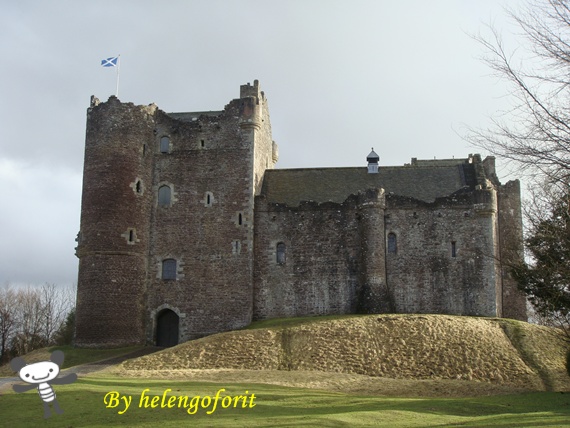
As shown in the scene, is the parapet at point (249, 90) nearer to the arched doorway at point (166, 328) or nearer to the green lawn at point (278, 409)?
the arched doorway at point (166, 328)

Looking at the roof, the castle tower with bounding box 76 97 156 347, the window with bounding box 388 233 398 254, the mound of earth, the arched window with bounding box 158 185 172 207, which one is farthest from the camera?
the roof

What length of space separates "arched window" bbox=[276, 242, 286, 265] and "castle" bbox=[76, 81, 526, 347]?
0.19ft

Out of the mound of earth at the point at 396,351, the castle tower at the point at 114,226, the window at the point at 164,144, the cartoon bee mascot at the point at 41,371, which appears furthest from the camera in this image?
the window at the point at 164,144

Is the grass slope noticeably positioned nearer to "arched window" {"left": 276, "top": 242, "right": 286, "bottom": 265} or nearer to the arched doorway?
the arched doorway

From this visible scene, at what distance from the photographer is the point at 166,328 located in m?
39.9

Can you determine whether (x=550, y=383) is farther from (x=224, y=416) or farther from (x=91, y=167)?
(x=91, y=167)

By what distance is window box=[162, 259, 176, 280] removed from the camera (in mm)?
40125

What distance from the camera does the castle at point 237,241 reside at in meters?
38.6

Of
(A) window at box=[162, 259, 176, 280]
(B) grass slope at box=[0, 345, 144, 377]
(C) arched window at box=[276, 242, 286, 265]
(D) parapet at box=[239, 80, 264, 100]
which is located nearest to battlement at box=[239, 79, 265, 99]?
(D) parapet at box=[239, 80, 264, 100]

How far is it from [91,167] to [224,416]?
24.9m

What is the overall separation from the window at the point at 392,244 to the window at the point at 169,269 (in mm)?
12381

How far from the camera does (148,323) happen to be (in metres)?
39.3

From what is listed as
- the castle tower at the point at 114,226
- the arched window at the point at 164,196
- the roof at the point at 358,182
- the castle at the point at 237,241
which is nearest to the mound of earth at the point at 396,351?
the castle at the point at 237,241

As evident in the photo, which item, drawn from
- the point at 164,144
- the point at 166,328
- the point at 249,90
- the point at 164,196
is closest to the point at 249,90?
the point at 249,90
